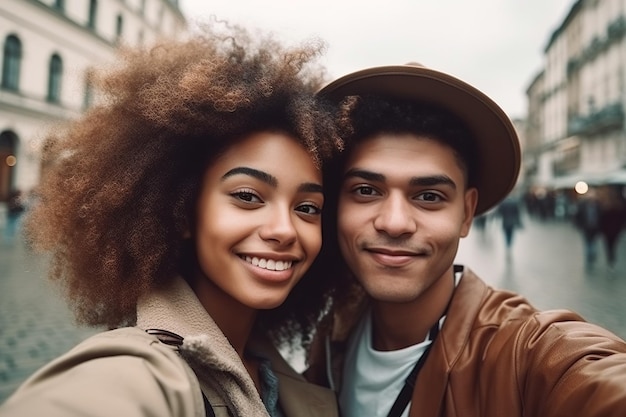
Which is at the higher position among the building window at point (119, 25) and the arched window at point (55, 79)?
the building window at point (119, 25)

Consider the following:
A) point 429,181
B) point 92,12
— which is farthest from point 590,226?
point 92,12

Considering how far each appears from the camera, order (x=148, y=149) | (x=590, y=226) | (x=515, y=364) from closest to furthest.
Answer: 1. (x=515, y=364)
2. (x=148, y=149)
3. (x=590, y=226)

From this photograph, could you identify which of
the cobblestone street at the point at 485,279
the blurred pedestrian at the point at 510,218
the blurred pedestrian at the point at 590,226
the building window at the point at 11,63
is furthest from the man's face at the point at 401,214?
the building window at the point at 11,63

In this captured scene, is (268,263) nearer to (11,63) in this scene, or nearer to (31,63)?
(11,63)

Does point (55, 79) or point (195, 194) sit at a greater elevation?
point (55, 79)

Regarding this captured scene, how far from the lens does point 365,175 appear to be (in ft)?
6.65

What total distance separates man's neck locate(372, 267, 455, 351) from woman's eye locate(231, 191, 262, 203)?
86cm

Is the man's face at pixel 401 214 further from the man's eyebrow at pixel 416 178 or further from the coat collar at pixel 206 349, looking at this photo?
the coat collar at pixel 206 349

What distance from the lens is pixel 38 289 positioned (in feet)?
26.5

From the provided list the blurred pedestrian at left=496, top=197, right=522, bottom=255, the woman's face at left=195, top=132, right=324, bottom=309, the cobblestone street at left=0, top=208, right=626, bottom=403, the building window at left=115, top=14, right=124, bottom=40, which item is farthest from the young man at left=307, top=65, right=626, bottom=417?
the building window at left=115, top=14, right=124, bottom=40

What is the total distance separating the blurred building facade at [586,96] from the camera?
2803 cm

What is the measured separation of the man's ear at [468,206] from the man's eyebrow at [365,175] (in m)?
0.53

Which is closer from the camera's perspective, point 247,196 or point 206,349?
point 206,349

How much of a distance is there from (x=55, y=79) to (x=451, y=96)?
2727 cm
